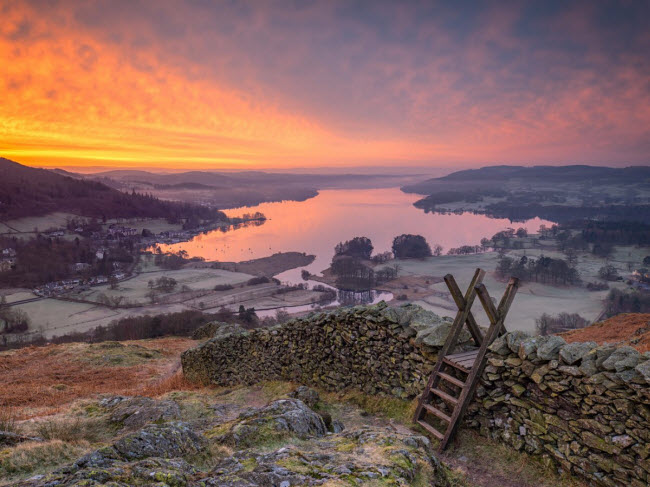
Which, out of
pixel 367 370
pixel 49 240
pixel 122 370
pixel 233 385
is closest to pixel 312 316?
pixel 367 370

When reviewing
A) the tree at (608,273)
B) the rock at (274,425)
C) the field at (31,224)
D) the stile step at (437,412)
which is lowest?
the tree at (608,273)

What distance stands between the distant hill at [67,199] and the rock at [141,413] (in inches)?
5633

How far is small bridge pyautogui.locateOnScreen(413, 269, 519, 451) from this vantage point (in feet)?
21.1

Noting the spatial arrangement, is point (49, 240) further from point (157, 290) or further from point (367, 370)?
point (367, 370)

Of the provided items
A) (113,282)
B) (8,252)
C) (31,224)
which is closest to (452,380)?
(113,282)

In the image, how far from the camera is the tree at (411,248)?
87062 mm

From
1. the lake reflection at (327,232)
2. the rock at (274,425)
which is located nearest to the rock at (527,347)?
the rock at (274,425)

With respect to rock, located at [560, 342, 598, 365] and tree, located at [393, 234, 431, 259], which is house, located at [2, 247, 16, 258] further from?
rock, located at [560, 342, 598, 365]

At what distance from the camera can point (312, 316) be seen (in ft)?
35.8

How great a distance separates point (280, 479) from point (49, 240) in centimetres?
12959

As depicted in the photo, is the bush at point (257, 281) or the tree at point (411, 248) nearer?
the bush at point (257, 281)

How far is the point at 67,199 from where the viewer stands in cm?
13750

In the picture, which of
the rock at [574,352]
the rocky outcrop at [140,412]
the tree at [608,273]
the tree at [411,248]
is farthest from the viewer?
the tree at [411,248]

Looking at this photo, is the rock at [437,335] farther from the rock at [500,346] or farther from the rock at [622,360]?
the rock at [622,360]
